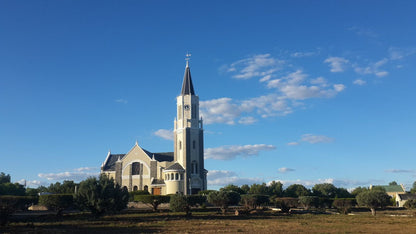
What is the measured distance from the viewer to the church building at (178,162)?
78562 mm

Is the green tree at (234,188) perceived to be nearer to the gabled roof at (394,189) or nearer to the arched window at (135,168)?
the arched window at (135,168)

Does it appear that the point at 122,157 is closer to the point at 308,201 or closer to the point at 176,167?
the point at 176,167

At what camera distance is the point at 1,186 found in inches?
3059

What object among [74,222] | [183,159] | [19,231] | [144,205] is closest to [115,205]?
[74,222]

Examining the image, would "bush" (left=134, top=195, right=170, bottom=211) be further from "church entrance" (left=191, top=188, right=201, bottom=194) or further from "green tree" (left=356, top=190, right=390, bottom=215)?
"green tree" (left=356, top=190, right=390, bottom=215)

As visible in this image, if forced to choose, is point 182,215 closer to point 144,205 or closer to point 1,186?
point 144,205

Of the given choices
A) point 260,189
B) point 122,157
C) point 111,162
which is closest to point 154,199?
point 122,157

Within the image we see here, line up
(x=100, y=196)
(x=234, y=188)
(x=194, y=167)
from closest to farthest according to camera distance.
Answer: (x=100, y=196), (x=194, y=167), (x=234, y=188)

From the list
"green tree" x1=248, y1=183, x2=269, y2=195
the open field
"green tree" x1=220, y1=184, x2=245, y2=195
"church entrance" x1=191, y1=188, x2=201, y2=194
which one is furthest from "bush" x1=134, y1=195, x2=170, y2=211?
"green tree" x1=248, y1=183, x2=269, y2=195

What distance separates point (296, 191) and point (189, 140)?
103 ft

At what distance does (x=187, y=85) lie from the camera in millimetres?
85500

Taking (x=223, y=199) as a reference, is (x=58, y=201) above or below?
above

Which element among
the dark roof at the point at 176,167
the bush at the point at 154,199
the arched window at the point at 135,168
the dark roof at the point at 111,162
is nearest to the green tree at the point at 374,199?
the bush at the point at 154,199

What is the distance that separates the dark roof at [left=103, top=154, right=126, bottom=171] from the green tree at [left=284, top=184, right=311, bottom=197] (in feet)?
130
